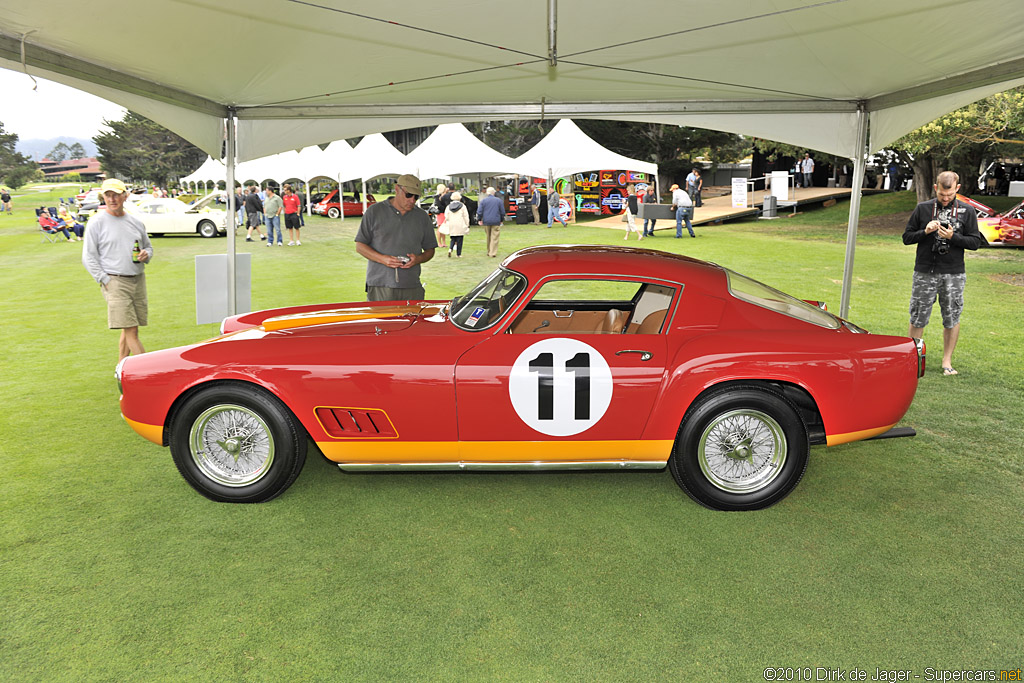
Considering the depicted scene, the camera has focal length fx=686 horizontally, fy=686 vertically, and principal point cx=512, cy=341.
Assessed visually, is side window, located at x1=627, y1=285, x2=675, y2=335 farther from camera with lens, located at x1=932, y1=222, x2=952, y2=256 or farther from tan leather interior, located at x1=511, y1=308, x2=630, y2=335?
camera with lens, located at x1=932, y1=222, x2=952, y2=256

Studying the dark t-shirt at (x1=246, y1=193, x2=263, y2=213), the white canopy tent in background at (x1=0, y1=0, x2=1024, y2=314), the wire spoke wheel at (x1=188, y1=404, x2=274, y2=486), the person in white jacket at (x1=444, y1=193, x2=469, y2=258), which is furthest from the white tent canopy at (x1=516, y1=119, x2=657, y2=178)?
the wire spoke wheel at (x1=188, y1=404, x2=274, y2=486)

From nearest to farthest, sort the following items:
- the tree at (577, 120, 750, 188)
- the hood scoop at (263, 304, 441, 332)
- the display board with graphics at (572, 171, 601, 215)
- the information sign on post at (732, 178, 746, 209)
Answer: the hood scoop at (263, 304, 441, 332)
the information sign on post at (732, 178, 746, 209)
the display board with graphics at (572, 171, 601, 215)
the tree at (577, 120, 750, 188)

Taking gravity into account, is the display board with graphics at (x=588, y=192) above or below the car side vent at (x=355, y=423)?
above

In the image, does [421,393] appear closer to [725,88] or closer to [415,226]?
[415,226]

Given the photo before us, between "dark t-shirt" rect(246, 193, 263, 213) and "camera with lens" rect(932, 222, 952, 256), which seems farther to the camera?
"dark t-shirt" rect(246, 193, 263, 213)

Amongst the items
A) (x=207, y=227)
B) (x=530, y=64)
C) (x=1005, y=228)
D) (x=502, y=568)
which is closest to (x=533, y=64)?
(x=530, y=64)

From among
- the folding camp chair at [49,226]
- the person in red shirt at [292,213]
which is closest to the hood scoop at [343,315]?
the person in red shirt at [292,213]

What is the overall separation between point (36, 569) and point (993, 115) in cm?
2091

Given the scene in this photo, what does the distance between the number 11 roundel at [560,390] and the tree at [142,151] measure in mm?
96422

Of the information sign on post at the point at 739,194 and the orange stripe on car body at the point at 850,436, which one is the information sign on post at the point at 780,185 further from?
the orange stripe on car body at the point at 850,436

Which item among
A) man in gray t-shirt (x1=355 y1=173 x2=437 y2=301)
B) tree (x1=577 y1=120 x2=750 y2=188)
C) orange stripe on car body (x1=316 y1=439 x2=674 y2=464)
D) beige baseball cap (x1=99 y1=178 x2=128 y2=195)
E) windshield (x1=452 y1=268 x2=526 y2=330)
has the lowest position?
orange stripe on car body (x1=316 y1=439 x2=674 y2=464)

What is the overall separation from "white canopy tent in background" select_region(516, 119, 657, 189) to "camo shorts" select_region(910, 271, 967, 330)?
20.4 metres

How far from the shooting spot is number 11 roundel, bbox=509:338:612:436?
12.5 ft

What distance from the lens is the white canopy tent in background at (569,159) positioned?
85.6ft
